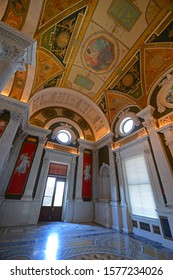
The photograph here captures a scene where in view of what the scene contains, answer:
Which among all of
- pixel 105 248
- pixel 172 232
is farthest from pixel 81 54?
pixel 172 232

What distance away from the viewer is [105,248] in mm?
3562

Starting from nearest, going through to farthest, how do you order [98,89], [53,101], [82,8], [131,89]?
[82,8], [131,89], [98,89], [53,101]

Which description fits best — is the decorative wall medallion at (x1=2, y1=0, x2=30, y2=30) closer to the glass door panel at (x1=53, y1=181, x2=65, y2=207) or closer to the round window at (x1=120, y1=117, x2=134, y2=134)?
the round window at (x1=120, y1=117, x2=134, y2=134)

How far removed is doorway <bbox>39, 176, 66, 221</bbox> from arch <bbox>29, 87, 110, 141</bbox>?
14.9ft

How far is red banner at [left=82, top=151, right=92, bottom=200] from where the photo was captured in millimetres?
8023

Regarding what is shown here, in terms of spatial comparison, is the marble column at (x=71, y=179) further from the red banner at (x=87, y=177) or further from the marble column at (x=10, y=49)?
→ the marble column at (x=10, y=49)

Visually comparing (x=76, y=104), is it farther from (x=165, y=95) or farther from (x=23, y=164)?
(x=165, y=95)

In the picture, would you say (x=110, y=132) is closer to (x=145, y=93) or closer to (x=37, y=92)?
(x=145, y=93)

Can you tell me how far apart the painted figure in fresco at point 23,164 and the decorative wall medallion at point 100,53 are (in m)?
6.26

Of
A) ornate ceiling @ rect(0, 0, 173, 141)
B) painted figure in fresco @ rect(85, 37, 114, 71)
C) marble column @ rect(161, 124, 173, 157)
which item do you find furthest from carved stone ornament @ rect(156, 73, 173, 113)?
painted figure in fresco @ rect(85, 37, 114, 71)

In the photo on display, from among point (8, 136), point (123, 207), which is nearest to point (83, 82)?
point (8, 136)

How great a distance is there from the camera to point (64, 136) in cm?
908

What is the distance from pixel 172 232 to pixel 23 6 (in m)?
9.10

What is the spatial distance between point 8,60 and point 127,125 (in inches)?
258
